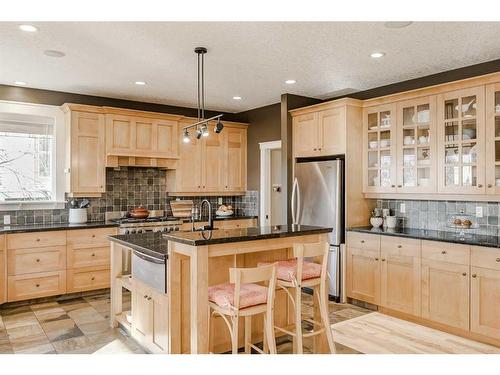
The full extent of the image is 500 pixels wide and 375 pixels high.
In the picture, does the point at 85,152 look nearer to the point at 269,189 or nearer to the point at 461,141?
the point at 269,189

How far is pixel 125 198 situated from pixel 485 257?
4.67 meters

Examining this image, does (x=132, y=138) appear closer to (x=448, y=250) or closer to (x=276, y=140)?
(x=276, y=140)

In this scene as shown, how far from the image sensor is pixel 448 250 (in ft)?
12.3

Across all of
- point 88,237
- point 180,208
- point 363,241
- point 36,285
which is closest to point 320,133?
point 363,241

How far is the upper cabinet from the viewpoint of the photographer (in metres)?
5.18

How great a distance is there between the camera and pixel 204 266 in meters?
2.61

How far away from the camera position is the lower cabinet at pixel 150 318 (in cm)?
302

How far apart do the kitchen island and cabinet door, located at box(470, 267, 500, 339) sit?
1.47 m

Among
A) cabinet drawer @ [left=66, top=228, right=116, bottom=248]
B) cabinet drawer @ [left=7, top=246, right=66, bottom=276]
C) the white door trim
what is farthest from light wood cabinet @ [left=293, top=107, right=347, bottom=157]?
cabinet drawer @ [left=7, top=246, right=66, bottom=276]

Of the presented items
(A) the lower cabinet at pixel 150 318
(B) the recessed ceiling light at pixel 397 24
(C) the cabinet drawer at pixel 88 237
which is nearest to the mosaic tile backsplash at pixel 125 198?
(C) the cabinet drawer at pixel 88 237

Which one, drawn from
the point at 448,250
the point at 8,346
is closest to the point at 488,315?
the point at 448,250

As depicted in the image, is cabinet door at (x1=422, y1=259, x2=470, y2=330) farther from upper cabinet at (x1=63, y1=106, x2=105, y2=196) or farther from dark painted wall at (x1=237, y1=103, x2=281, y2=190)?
upper cabinet at (x1=63, y1=106, x2=105, y2=196)

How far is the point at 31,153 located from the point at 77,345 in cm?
294

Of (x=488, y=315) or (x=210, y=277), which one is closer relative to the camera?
(x=210, y=277)
